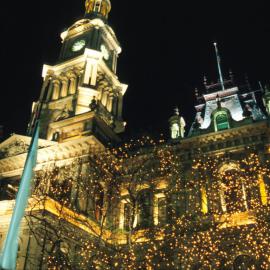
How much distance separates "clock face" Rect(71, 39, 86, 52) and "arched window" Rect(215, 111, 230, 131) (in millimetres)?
22302

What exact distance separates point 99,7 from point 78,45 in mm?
9804

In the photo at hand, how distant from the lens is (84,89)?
39031 millimetres

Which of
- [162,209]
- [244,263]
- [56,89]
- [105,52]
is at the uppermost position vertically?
[105,52]

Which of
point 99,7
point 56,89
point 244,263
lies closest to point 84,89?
point 56,89

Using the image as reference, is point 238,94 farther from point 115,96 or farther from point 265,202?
point 115,96

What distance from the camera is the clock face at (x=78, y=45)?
45922 millimetres

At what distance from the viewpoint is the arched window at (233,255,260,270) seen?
75.8ft

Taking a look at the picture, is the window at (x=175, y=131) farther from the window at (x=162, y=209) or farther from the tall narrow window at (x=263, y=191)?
the tall narrow window at (x=263, y=191)

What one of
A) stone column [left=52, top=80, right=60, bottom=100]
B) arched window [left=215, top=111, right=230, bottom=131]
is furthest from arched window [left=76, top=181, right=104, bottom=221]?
stone column [left=52, top=80, right=60, bottom=100]

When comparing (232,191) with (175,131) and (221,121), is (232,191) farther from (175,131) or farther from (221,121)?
(175,131)

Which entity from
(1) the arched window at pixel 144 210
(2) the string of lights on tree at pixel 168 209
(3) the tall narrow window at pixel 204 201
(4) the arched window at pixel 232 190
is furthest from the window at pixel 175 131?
(3) the tall narrow window at pixel 204 201

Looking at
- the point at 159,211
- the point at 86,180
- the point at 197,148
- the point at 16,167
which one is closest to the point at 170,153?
the point at 197,148

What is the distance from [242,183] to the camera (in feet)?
83.9

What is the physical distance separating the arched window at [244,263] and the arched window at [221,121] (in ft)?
33.2
